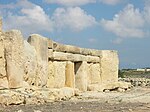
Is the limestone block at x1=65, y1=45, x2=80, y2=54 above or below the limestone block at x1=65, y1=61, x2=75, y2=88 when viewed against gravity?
above

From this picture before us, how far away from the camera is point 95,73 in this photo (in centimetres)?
1981

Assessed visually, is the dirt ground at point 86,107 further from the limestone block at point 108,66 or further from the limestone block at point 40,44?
the limestone block at point 108,66

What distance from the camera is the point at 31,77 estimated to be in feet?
42.2

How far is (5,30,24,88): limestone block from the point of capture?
11273 mm

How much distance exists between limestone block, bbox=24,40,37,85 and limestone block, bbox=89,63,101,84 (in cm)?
663

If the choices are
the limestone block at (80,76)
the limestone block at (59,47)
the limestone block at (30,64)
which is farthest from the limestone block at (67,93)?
the limestone block at (80,76)

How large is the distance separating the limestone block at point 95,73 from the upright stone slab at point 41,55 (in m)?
5.62

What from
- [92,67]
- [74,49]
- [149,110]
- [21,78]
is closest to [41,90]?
[21,78]

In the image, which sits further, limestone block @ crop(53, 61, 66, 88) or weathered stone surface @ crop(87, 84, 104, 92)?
weathered stone surface @ crop(87, 84, 104, 92)

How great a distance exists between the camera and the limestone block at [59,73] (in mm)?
15273

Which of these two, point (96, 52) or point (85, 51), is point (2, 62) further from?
point (96, 52)

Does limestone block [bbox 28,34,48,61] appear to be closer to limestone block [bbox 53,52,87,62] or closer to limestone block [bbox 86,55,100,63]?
limestone block [bbox 53,52,87,62]

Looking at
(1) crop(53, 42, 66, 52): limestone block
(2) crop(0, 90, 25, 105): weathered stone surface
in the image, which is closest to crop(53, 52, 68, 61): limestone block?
(1) crop(53, 42, 66, 52): limestone block

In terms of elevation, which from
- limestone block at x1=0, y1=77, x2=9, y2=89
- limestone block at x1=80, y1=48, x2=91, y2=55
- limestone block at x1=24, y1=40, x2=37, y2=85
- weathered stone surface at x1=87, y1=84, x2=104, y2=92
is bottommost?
weathered stone surface at x1=87, y1=84, x2=104, y2=92
